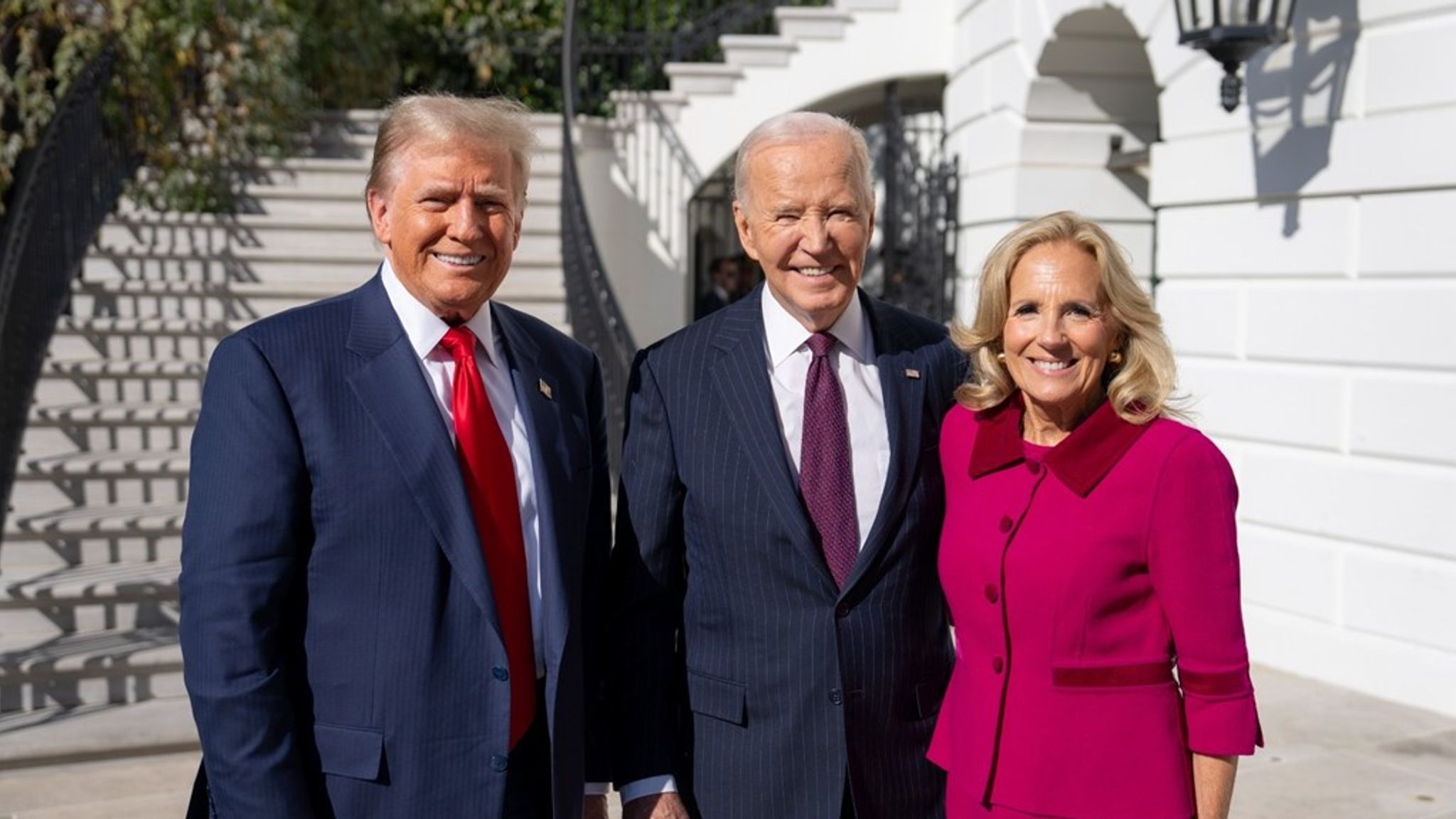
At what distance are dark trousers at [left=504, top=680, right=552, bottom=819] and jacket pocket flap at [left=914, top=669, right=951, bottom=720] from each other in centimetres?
69

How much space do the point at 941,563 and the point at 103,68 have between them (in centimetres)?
950

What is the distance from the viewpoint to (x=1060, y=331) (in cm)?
249

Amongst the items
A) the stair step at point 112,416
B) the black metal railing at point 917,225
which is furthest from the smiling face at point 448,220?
the black metal railing at point 917,225

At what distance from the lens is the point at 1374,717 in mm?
5957

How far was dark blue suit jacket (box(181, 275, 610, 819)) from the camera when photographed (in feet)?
7.36

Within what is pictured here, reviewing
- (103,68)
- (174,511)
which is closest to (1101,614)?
(174,511)

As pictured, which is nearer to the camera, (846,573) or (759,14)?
(846,573)

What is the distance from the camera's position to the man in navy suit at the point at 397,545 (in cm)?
225

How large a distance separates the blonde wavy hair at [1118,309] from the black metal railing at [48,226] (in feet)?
20.0

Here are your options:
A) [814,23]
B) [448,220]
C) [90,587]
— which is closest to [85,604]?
[90,587]

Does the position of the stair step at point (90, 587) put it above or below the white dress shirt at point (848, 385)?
below

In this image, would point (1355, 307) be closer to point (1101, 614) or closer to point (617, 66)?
point (1101, 614)

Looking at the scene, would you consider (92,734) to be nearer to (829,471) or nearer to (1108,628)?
(829,471)

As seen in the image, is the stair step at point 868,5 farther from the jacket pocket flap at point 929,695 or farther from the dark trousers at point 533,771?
the dark trousers at point 533,771
